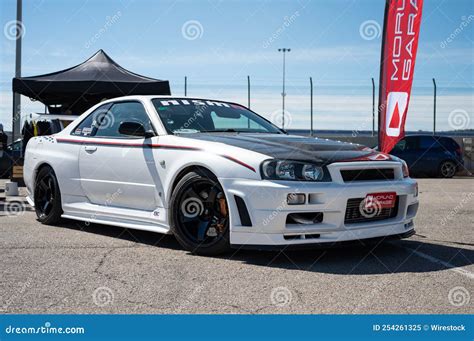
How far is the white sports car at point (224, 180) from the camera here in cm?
456

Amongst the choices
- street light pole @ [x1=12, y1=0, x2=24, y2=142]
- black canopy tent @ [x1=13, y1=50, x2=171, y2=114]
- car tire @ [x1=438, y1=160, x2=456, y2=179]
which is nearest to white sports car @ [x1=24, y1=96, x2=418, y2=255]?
black canopy tent @ [x1=13, y1=50, x2=171, y2=114]

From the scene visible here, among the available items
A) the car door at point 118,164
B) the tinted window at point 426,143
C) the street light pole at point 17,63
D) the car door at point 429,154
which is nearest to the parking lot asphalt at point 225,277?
the car door at point 118,164

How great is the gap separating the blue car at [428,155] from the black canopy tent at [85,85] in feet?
26.0

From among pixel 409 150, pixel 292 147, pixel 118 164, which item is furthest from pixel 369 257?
pixel 409 150

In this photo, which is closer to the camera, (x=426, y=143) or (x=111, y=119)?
(x=111, y=119)

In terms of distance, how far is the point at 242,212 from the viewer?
15.1 feet

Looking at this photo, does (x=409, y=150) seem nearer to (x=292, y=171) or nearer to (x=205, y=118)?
(x=205, y=118)

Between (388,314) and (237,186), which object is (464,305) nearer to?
(388,314)

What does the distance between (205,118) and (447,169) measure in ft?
43.9

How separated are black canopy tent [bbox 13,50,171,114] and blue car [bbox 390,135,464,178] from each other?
793cm

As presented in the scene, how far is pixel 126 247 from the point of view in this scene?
538 centimetres

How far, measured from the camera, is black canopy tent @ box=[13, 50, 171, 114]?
12.2m
